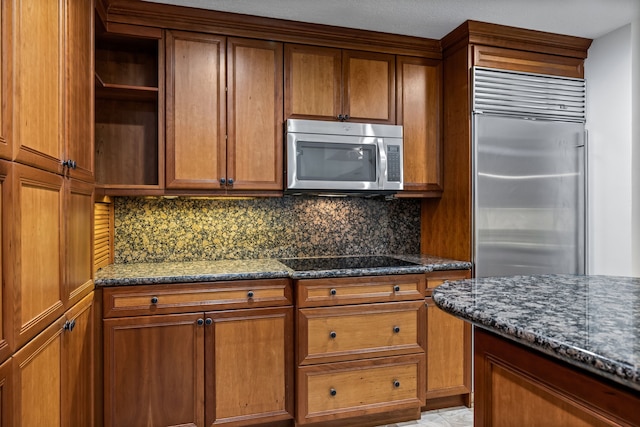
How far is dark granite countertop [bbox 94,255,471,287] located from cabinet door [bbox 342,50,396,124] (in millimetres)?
989

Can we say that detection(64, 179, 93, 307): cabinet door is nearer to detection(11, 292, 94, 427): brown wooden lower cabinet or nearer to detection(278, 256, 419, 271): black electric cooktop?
detection(11, 292, 94, 427): brown wooden lower cabinet

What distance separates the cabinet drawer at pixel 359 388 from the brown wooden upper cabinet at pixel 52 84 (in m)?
1.54

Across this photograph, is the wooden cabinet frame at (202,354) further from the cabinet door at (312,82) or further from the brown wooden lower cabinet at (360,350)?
the cabinet door at (312,82)

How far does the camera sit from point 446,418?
251cm

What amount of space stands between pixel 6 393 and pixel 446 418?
7.44 ft

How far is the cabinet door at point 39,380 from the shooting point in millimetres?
1149

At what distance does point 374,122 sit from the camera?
271 centimetres

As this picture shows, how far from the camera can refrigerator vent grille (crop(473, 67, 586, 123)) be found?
2.61 m

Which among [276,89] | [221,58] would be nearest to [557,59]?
[276,89]

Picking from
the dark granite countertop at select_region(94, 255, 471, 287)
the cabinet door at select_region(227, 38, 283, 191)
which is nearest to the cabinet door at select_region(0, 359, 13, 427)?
the dark granite countertop at select_region(94, 255, 471, 287)

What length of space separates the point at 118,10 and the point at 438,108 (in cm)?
204

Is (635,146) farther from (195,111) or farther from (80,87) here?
(80,87)

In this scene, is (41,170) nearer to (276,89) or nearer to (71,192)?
(71,192)

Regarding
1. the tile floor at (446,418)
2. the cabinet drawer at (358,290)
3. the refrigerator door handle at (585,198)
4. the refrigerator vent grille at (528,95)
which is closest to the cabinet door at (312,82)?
the refrigerator vent grille at (528,95)
